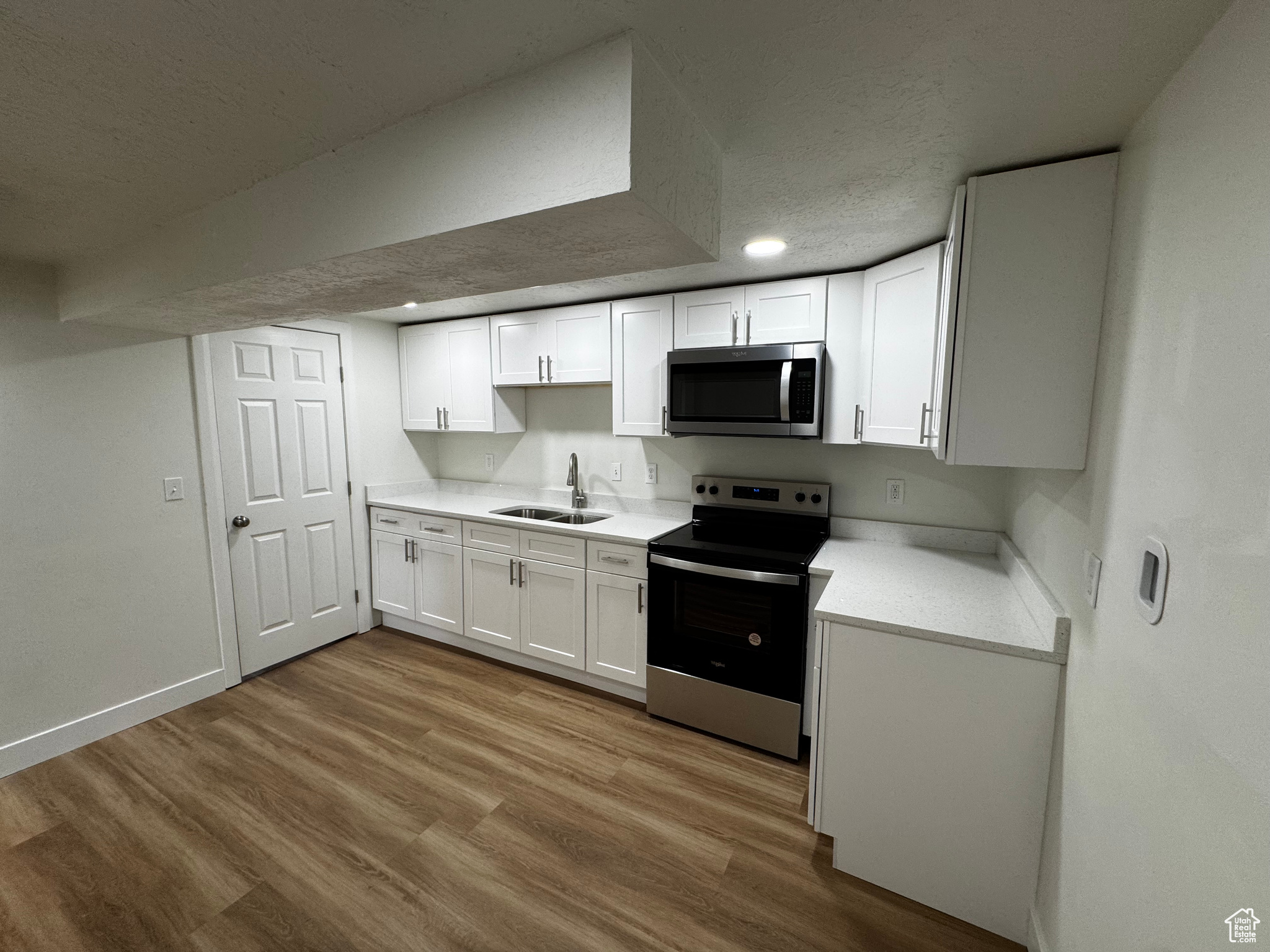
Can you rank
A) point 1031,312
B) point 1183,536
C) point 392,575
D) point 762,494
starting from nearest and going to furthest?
1. point 1183,536
2. point 1031,312
3. point 762,494
4. point 392,575

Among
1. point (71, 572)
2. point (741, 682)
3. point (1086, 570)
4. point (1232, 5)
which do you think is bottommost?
point (741, 682)

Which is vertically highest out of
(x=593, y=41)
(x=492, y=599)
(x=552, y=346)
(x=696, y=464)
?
(x=593, y=41)

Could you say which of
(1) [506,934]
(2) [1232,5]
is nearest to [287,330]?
(1) [506,934]

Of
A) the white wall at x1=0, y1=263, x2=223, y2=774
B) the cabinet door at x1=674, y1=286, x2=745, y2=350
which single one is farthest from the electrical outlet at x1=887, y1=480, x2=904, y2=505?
the white wall at x1=0, y1=263, x2=223, y2=774

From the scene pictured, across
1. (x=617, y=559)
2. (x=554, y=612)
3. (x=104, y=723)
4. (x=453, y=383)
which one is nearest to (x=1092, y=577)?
(x=617, y=559)

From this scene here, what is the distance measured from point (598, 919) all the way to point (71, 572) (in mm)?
2696

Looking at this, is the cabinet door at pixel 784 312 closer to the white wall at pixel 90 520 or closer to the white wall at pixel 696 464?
the white wall at pixel 696 464

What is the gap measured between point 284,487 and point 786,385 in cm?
295

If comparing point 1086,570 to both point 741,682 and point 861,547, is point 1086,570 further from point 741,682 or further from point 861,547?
point 741,682

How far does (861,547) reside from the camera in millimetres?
2432

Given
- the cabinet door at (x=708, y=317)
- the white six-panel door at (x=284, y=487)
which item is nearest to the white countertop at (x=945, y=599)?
the cabinet door at (x=708, y=317)

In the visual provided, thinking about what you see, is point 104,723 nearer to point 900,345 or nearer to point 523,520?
point 523,520

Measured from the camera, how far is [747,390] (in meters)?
2.41

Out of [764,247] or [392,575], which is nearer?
[764,247]
